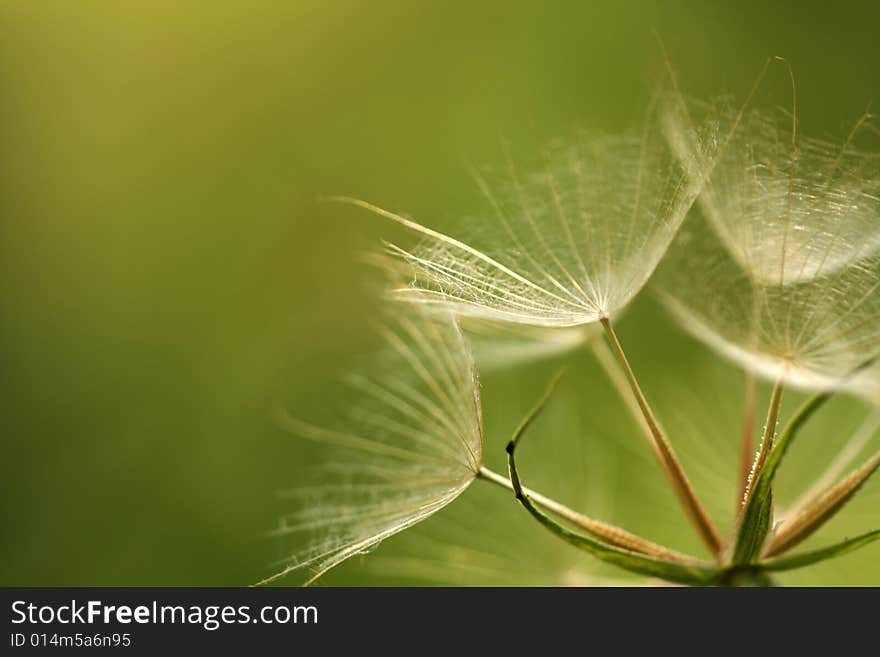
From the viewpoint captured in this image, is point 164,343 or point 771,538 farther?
point 164,343

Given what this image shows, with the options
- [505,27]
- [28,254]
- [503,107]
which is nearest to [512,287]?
[503,107]

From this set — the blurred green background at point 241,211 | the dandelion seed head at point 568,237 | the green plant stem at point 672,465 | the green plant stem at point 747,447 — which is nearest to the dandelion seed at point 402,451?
the dandelion seed head at point 568,237

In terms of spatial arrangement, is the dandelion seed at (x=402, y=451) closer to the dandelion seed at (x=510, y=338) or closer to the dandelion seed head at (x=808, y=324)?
the dandelion seed at (x=510, y=338)

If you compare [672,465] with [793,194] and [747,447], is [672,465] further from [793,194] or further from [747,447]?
[793,194]

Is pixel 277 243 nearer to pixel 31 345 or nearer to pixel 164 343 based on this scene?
pixel 164 343

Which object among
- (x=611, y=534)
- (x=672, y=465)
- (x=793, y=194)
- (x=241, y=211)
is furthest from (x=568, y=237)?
(x=241, y=211)

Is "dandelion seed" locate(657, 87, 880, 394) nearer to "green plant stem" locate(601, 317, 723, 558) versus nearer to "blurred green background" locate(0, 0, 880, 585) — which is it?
"green plant stem" locate(601, 317, 723, 558)
